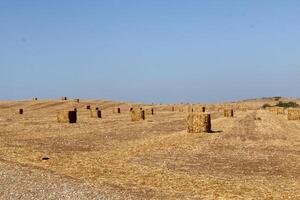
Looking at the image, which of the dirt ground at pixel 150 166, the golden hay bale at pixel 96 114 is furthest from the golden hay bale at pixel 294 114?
the golden hay bale at pixel 96 114

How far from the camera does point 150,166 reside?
2081cm

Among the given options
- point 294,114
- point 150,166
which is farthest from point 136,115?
point 150,166

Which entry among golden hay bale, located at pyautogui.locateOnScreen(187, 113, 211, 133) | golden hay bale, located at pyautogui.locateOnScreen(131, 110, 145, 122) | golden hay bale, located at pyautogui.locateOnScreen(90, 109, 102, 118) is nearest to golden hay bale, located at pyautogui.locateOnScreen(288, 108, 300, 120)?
golden hay bale, located at pyautogui.locateOnScreen(131, 110, 145, 122)

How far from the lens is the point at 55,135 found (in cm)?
3353

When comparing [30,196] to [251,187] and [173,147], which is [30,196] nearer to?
[251,187]

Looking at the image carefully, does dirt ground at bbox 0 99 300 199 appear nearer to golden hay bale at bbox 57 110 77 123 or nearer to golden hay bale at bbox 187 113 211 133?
golden hay bale at bbox 187 113 211 133

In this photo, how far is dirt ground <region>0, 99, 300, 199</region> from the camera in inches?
634

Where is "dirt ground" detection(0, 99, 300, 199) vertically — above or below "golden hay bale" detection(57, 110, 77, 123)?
below

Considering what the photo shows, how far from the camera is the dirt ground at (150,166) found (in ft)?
52.9

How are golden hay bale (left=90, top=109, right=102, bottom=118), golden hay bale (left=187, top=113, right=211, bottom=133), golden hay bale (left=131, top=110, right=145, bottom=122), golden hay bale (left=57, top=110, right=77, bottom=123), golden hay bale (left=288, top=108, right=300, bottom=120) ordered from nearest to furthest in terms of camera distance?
golden hay bale (left=187, top=113, right=211, bottom=133) → golden hay bale (left=57, top=110, right=77, bottom=123) → golden hay bale (left=131, top=110, right=145, bottom=122) → golden hay bale (left=288, top=108, right=300, bottom=120) → golden hay bale (left=90, top=109, right=102, bottom=118)

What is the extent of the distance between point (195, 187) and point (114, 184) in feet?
7.70

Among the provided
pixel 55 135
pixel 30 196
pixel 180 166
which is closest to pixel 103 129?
pixel 55 135

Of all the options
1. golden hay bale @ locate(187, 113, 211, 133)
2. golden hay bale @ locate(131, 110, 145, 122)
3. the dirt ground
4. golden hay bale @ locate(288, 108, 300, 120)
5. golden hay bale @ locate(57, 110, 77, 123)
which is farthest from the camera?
golden hay bale @ locate(288, 108, 300, 120)

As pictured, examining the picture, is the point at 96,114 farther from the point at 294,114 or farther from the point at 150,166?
the point at 150,166
